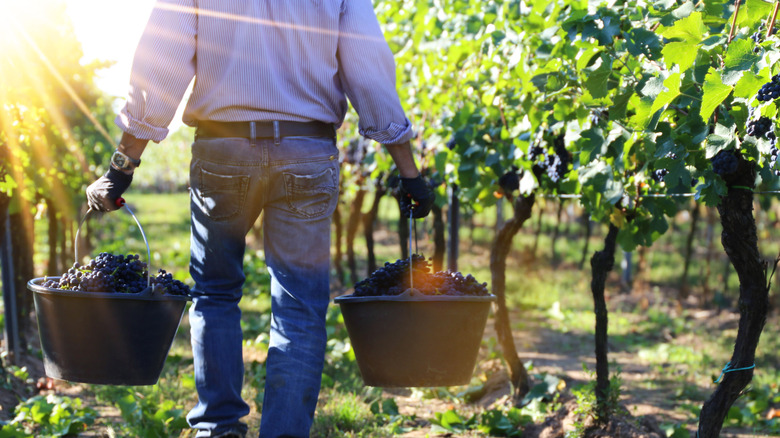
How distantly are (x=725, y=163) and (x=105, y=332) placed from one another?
6.23 feet

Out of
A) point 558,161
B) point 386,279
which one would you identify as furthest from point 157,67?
point 558,161

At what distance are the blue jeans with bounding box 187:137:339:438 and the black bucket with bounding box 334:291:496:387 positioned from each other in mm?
145

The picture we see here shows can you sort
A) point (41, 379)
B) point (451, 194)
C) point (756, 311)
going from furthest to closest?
point (451, 194) → point (41, 379) → point (756, 311)

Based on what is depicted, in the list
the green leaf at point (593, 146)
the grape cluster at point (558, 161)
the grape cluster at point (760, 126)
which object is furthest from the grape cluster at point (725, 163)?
the grape cluster at point (558, 161)

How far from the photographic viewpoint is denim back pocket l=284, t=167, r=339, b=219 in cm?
225

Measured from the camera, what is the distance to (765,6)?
1.95 meters

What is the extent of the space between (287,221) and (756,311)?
1.54m

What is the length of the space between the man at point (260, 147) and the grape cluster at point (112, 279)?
0.11m

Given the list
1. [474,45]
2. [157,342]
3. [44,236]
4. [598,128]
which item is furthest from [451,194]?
[44,236]

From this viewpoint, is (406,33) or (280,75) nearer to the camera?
(280,75)

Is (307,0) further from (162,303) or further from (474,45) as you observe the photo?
(474,45)

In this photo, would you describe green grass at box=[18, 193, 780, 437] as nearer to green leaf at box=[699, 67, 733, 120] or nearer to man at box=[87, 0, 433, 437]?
man at box=[87, 0, 433, 437]

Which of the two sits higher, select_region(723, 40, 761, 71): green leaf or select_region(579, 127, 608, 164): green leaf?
select_region(723, 40, 761, 71): green leaf

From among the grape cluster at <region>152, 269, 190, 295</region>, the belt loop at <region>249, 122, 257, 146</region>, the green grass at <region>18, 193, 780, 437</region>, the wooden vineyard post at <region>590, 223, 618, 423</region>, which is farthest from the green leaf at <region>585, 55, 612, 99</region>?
the green grass at <region>18, 193, 780, 437</region>
